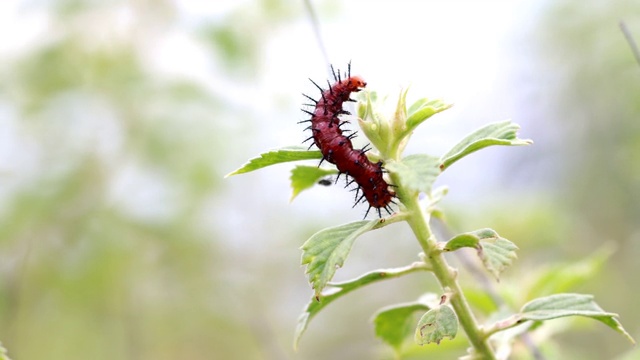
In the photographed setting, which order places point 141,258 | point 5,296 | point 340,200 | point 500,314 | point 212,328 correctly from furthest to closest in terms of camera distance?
point 340,200 → point 212,328 → point 141,258 → point 5,296 → point 500,314

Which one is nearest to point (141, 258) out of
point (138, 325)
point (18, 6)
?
point (138, 325)

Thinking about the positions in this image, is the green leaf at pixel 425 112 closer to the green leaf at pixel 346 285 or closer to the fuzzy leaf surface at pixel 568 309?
the green leaf at pixel 346 285

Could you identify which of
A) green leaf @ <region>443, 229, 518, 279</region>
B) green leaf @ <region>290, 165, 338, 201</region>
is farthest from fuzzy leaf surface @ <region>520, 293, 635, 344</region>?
green leaf @ <region>290, 165, 338, 201</region>

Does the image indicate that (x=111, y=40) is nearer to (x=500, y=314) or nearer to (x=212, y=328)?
(x=212, y=328)

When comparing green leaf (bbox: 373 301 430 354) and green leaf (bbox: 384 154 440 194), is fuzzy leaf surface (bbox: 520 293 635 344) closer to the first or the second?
green leaf (bbox: 373 301 430 354)

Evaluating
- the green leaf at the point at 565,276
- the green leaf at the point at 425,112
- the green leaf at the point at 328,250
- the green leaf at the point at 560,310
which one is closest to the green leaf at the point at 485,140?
the green leaf at the point at 425,112

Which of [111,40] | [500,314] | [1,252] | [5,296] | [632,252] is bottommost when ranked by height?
[500,314]
